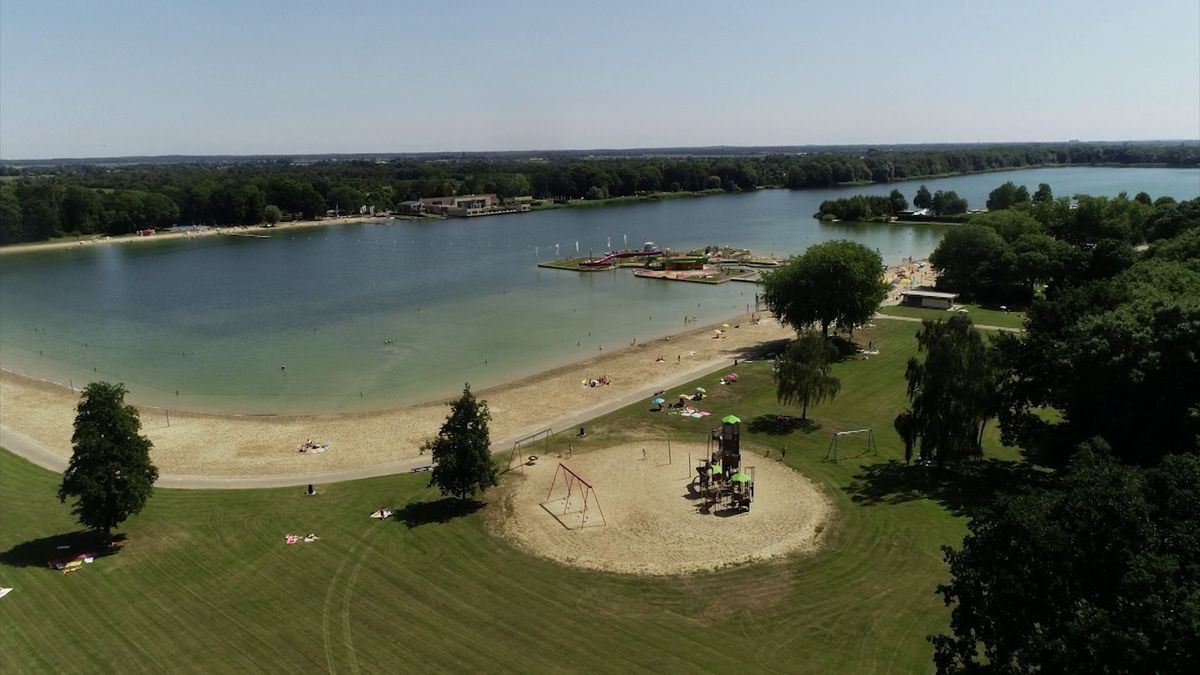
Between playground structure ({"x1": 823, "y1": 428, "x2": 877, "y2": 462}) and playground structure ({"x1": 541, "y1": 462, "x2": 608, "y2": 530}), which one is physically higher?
playground structure ({"x1": 823, "y1": 428, "x2": 877, "y2": 462})

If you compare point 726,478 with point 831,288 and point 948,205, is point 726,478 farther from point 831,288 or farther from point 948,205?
point 948,205

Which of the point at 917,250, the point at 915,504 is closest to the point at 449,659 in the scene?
the point at 915,504

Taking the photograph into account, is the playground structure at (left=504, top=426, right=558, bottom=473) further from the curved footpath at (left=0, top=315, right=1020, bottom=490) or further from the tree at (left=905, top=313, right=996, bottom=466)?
the tree at (left=905, top=313, right=996, bottom=466)

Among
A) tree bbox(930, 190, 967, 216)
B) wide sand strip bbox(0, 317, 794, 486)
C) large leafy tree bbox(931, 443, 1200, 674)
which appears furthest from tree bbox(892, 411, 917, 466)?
tree bbox(930, 190, 967, 216)

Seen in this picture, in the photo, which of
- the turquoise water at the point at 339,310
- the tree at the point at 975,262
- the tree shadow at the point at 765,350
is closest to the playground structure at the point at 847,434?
the tree shadow at the point at 765,350

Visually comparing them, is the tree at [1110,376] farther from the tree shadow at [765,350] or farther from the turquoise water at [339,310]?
the turquoise water at [339,310]

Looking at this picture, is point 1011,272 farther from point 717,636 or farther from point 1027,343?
point 717,636
